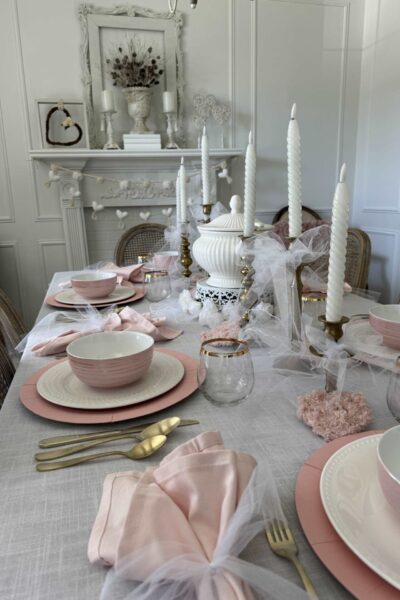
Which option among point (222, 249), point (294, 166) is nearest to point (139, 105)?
point (222, 249)

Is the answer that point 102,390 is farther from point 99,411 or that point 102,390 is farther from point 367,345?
point 367,345

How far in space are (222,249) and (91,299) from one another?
0.49m

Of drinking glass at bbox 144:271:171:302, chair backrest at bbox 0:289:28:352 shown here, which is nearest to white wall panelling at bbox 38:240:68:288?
chair backrest at bbox 0:289:28:352

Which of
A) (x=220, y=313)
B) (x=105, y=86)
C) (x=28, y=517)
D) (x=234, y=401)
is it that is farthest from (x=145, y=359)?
(x=105, y=86)

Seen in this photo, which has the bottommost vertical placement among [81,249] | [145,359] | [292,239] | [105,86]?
[81,249]

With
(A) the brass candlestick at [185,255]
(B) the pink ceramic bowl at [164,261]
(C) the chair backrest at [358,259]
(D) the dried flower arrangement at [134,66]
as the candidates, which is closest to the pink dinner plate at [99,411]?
(A) the brass candlestick at [185,255]

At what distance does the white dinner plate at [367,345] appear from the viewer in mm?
776

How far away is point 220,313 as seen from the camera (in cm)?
109

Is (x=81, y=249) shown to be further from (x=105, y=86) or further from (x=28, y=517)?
(x=28, y=517)

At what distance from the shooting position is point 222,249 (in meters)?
1.11

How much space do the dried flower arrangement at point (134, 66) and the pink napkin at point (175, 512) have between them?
2755mm

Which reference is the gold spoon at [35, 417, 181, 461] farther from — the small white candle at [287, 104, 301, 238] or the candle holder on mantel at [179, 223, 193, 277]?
the candle holder on mantel at [179, 223, 193, 277]

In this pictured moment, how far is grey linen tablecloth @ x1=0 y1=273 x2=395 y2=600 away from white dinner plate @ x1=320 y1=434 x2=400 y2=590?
40mm

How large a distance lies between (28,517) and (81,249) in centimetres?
264
